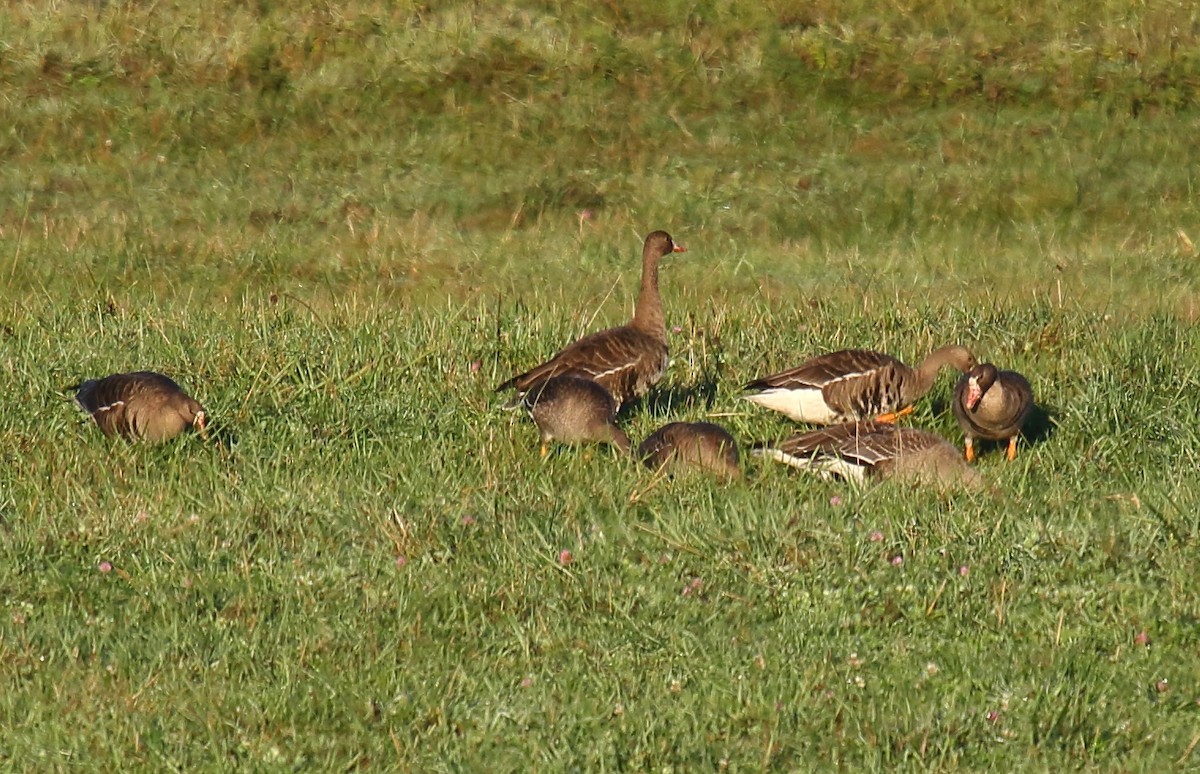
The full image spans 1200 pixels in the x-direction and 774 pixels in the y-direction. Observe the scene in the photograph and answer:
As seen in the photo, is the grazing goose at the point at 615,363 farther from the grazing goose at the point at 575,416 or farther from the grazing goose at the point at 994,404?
the grazing goose at the point at 994,404

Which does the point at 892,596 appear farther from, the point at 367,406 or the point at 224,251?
the point at 224,251

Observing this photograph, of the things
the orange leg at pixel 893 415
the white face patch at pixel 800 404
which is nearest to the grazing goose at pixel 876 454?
the white face patch at pixel 800 404

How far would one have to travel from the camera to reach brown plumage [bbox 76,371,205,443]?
8.22 meters

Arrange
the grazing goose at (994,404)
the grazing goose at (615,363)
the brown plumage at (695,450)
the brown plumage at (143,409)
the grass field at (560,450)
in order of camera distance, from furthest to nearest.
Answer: the grazing goose at (615,363) → the grazing goose at (994,404) → the brown plumage at (143,409) → the brown plumage at (695,450) → the grass field at (560,450)

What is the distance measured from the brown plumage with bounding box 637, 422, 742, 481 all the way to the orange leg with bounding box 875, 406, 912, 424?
52.1 inches

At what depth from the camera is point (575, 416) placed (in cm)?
823

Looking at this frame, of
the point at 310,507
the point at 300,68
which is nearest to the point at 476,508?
the point at 310,507

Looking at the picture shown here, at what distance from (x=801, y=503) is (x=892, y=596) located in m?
1.08

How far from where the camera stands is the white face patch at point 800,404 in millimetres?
8914

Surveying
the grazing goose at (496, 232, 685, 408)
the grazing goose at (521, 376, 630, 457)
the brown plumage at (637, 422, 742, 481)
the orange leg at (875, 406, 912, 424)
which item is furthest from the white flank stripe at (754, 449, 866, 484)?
the grazing goose at (496, 232, 685, 408)

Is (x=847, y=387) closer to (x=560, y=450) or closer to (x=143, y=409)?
(x=560, y=450)

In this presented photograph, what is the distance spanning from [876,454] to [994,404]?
75 centimetres

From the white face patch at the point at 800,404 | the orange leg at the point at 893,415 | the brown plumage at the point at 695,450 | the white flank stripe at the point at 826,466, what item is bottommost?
the orange leg at the point at 893,415

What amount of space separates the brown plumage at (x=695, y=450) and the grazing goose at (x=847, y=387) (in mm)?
945
